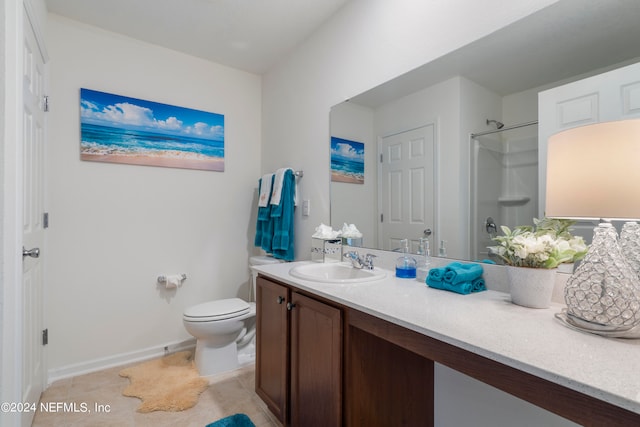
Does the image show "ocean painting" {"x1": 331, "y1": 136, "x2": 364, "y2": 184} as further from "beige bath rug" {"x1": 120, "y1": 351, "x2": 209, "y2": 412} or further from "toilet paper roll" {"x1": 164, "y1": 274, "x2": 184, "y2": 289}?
"beige bath rug" {"x1": 120, "y1": 351, "x2": 209, "y2": 412}

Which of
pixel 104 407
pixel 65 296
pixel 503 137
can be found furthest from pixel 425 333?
pixel 65 296

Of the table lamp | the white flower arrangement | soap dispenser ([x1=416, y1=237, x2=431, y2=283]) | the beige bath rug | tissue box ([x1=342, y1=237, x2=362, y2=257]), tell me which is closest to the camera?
the table lamp

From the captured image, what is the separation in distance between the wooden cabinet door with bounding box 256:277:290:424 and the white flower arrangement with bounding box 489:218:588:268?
933 mm

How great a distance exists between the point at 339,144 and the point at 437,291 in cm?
118

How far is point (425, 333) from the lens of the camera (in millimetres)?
849

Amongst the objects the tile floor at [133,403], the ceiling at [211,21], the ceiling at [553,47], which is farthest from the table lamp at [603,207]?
the ceiling at [211,21]

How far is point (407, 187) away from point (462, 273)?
58cm

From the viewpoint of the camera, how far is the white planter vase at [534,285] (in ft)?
3.14

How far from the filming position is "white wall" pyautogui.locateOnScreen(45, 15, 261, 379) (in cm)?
212

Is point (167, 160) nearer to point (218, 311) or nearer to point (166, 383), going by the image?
point (218, 311)

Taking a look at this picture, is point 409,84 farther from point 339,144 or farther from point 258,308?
point 258,308

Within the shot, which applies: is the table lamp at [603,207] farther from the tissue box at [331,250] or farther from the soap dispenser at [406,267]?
the tissue box at [331,250]

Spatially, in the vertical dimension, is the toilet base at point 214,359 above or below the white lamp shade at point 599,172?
below

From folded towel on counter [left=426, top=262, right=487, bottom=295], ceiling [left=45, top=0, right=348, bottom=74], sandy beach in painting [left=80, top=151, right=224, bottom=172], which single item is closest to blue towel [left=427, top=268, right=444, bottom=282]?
folded towel on counter [left=426, top=262, right=487, bottom=295]
